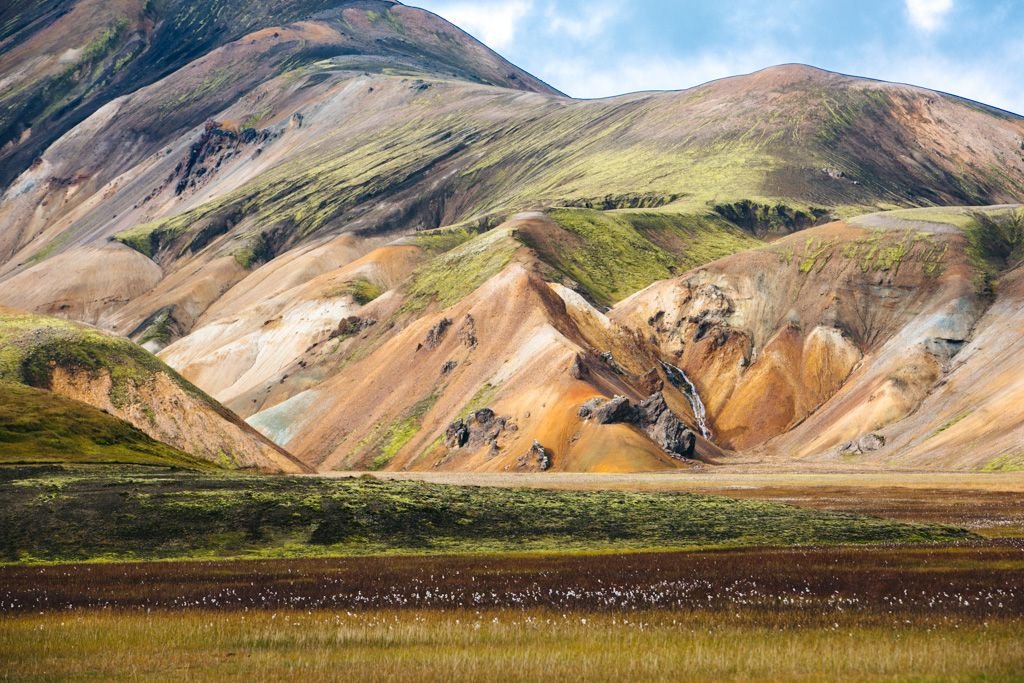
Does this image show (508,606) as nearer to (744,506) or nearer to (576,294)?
(744,506)

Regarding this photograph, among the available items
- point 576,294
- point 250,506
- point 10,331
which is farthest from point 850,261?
point 250,506

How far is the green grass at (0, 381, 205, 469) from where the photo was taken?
8738cm

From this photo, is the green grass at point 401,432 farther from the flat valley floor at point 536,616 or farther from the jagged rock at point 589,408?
the flat valley floor at point 536,616

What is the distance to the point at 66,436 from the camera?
9356 centimetres

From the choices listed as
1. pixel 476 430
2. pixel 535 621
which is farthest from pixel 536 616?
pixel 476 430

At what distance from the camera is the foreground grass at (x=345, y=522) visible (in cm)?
5306

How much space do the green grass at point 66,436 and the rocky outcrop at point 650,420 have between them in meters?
49.3

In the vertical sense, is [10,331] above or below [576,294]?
below

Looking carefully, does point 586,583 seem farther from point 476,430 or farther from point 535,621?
point 476,430

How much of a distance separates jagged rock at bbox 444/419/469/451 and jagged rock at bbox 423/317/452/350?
2677cm

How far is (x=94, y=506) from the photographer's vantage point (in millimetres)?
58219

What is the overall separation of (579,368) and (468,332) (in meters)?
26.7

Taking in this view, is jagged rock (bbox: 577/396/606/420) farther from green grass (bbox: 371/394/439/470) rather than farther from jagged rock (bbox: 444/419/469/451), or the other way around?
green grass (bbox: 371/394/439/470)

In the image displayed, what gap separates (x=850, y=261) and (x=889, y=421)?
44584 mm
